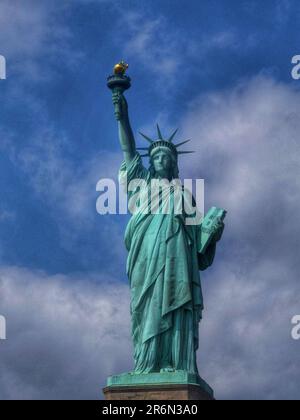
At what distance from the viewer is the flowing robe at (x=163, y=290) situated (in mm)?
23125

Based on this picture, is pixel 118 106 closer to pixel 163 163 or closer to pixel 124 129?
pixel 124 129

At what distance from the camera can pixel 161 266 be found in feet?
77.7

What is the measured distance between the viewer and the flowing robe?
23125 millimetres

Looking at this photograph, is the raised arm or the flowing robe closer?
the flowing robe

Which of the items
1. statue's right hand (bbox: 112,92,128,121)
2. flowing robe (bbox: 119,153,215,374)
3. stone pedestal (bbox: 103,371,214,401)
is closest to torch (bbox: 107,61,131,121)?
statue's right hand (bbox: 112,92,128,121)

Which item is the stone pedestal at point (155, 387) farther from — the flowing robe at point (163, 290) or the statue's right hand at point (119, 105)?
the statue's right hand at point (119, 105)

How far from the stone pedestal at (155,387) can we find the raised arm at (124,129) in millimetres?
5490

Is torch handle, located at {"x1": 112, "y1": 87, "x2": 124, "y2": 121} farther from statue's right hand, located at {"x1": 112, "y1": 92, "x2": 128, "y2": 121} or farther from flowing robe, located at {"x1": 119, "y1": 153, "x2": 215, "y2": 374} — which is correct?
flowing robe, located at {"x1": 119, "y1": 153, "x2": 215, "y2": 374}

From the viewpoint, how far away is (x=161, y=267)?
23.7 metres

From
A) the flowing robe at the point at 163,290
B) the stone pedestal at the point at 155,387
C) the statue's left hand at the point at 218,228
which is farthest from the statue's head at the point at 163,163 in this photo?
the stone pedestal at the point at 155,387

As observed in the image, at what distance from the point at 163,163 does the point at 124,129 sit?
49.9 inches
